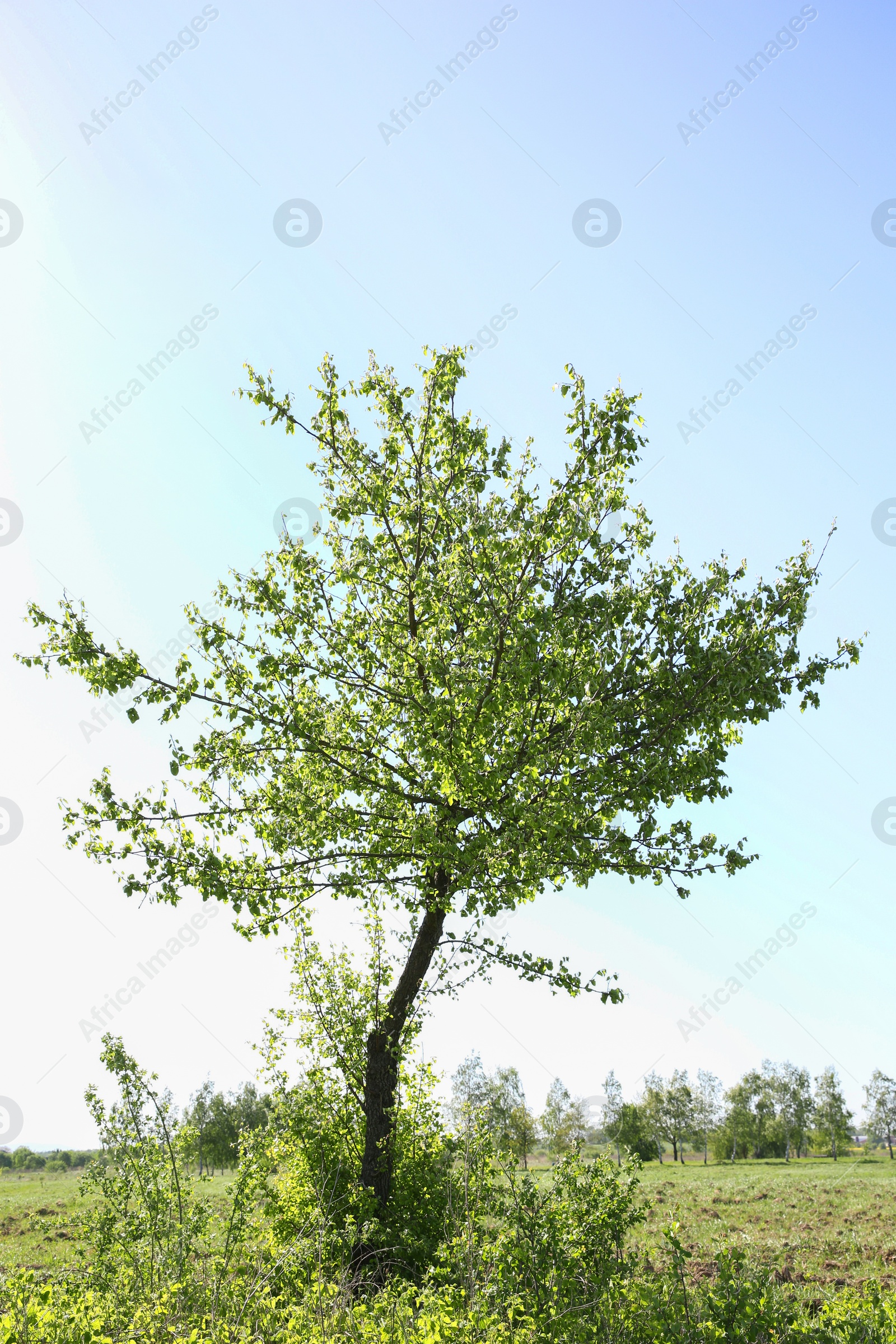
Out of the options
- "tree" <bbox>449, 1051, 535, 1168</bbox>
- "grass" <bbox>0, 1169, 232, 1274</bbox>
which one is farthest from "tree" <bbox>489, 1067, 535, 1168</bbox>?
"grass" <bbox>0, 1169, 232, 1274</bbox>

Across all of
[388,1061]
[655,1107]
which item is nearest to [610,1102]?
[655,1107]

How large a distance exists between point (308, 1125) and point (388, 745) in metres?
5.78

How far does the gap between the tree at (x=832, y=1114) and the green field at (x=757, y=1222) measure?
39917 mm

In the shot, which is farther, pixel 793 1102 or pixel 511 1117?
pixel 793 1102

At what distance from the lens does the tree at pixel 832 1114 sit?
73.4 m

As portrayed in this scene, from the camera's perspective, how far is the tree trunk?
11.4 metres

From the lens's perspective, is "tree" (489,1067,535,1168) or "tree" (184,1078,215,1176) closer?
"tree" (489,1067,535,1168)

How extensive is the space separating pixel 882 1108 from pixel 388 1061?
296 ft

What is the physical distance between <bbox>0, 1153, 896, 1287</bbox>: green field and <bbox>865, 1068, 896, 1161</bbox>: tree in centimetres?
4847

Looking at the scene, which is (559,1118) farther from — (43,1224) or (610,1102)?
(43,1224)

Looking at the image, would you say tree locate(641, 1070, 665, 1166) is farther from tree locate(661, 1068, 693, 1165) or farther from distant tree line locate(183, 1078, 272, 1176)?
distant tree line locate(183, 1078, 272, 1176)

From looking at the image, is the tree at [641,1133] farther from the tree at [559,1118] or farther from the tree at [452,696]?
the tree at [452,696]

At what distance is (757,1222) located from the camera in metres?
19.9

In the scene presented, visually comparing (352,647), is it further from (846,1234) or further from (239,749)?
(846,1234)
